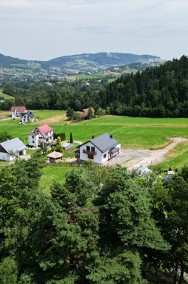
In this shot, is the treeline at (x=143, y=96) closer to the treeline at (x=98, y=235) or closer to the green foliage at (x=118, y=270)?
the treeline at (x=98, y=235)

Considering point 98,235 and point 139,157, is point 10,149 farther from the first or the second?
point 98,235

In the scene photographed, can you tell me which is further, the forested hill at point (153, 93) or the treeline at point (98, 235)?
the forested hill at point (153, 93)

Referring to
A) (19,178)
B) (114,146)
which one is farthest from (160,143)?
(19,178)

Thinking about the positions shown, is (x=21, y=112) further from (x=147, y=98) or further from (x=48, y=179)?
(x=48, y=179)

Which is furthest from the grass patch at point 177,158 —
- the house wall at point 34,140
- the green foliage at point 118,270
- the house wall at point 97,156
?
the green foliage at point 118,270

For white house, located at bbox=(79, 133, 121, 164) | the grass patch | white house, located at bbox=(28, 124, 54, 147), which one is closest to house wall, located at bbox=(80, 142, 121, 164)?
white house, located at bbox=(79, 133, 121, 164)

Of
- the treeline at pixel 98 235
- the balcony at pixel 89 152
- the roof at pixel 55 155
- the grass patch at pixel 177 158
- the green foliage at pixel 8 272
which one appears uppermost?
the treeline at pixel 98 235

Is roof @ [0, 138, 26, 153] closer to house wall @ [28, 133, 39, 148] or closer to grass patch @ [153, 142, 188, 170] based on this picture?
house wall @ [28, 133, 39, 148]
